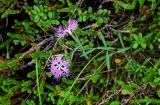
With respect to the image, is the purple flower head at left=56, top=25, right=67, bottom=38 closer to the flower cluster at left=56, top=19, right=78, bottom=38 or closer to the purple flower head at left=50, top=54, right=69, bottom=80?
the flower cluster at left=56, top=19, right=78, bottom=38

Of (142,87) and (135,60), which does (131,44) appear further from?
(142,87)

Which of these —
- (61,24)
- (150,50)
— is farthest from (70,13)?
(150,50)

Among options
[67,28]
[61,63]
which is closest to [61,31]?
[67,28]

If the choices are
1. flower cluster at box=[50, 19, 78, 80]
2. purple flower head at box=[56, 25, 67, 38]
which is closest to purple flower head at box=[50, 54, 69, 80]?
flower cluster at box=[50, 19, 78, 80]

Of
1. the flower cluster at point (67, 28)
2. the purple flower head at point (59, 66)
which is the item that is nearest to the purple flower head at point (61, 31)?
the flower cluster at point (67, 28)

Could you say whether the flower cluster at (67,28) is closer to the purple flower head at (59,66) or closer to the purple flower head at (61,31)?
the purple flower head at (61,31)

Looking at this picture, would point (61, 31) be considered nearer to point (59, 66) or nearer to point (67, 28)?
point (67, 28)
